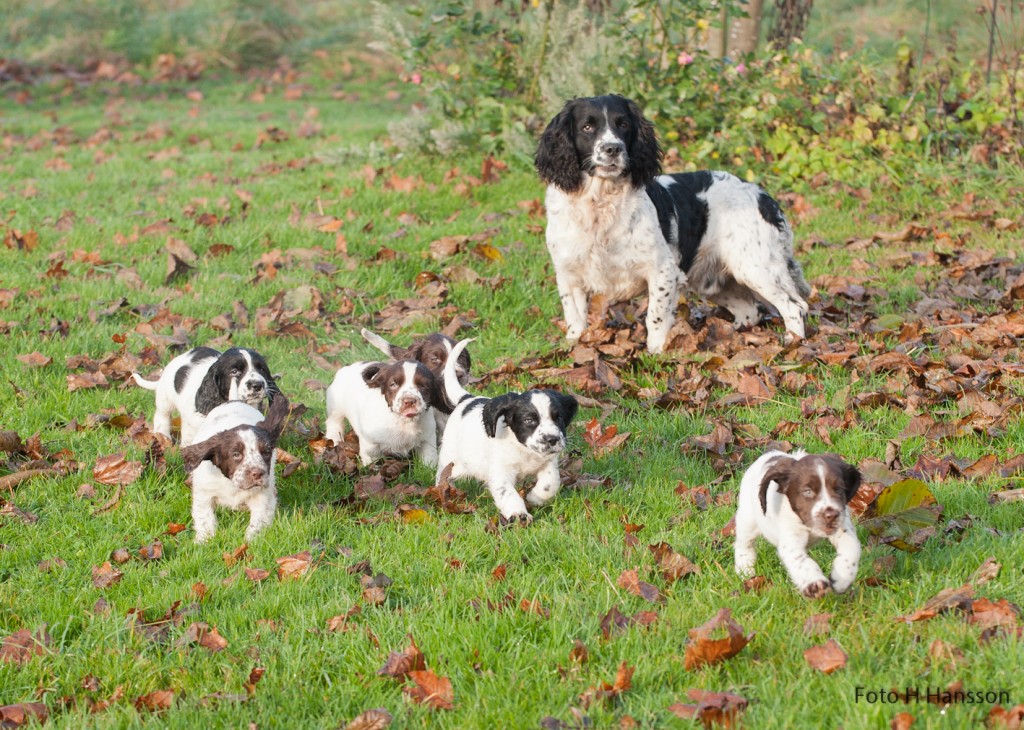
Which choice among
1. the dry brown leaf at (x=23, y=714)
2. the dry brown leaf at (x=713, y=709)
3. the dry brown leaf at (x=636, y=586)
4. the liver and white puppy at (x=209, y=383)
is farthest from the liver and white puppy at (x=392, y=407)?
the dry brown leaf at (x=713, y=709)

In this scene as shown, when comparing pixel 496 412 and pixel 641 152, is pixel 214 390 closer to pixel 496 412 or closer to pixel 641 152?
pixel 496 412

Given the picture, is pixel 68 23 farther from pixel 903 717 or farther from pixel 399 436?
pixel 903 717

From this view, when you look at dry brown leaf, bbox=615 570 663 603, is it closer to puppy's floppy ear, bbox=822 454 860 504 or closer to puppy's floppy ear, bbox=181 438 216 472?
puppy's floppy ear, bbox=822 454 860 504

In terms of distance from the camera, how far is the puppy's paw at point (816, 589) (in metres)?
3.87

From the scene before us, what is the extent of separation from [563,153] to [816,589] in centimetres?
414

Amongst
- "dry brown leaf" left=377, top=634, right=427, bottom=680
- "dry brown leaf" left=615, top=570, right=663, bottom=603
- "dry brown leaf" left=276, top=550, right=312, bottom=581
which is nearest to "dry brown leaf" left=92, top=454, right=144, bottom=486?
"dry brown leaf" left=276, top=550, right=312, bottom=581

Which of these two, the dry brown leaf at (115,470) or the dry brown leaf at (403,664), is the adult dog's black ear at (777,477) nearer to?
the dry brown leaf at (403,664)

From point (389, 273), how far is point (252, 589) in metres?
4.50

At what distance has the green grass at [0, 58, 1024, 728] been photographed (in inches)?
142

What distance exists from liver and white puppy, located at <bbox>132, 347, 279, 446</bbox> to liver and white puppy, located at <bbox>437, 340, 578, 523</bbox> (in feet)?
3.74

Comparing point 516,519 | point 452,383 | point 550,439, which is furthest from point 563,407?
point 452,383

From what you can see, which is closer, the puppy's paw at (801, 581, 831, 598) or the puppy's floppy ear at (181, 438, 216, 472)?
the puppy's paw at (801, 581, 831, 598)

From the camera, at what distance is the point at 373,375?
586 cm

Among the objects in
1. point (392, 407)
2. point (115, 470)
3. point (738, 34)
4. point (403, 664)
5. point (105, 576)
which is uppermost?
point (738, 34)
